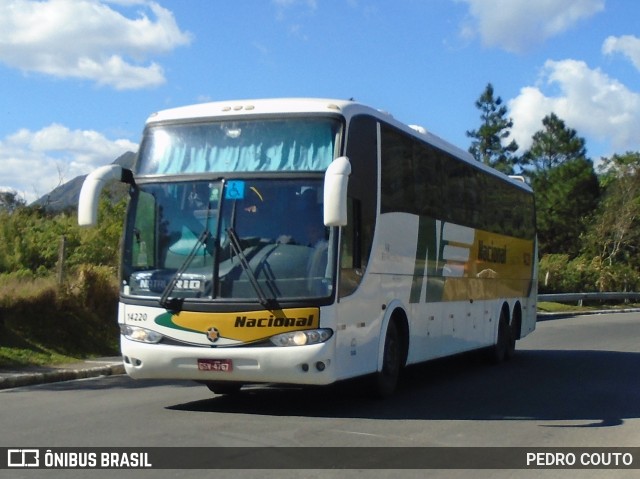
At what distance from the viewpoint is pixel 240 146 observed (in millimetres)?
11406

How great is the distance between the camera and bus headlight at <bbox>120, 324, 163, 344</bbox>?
36.2ft

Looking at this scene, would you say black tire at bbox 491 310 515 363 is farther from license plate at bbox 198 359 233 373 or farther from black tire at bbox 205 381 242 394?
license plate at bbox 198 359 233 373

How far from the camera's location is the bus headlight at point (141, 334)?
11.0 metres

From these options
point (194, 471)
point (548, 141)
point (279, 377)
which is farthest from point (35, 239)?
point (548, 141)

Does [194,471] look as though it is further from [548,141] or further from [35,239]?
[548,141]

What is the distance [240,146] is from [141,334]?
247 cm

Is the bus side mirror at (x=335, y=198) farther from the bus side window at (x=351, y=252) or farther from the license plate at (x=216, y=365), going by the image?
the license plate at (x=216, y=365)

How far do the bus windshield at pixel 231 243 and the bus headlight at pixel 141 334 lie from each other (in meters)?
0.43

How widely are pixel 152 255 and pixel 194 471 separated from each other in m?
3.85

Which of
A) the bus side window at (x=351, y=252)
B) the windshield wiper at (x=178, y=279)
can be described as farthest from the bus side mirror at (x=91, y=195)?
the bus side window at (x=351, y=252)

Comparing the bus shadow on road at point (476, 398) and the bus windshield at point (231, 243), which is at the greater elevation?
the bus windshield at point (231, 243)

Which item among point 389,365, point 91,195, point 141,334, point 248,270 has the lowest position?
point 389,365

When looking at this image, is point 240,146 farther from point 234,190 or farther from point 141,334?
point 141,334

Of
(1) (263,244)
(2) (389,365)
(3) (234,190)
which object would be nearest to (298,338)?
(1) (263,244)
